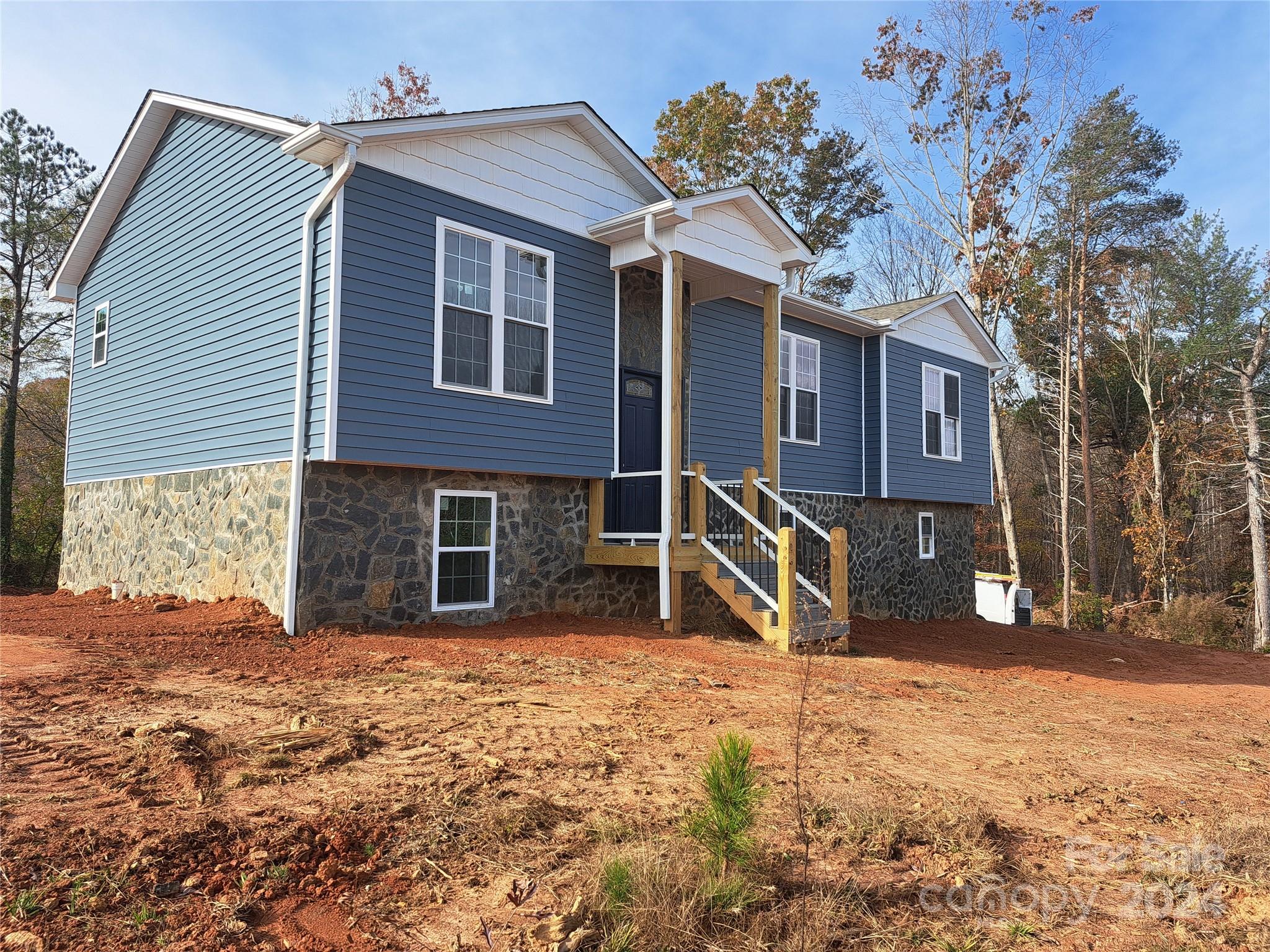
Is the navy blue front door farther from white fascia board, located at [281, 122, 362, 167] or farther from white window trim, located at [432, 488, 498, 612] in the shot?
white fascia board, located at [281, 122, 362, 167]

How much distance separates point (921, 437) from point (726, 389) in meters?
5.41

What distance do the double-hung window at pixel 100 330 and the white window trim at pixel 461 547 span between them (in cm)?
694

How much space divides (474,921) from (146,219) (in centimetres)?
1187

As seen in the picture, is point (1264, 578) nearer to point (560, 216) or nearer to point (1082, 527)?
point (1082, 527)

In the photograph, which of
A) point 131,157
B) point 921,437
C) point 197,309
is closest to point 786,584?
point 197,309

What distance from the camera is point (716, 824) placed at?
3227 mm

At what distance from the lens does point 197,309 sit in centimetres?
1036

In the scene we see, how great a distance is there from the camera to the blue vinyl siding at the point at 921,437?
15.8 m

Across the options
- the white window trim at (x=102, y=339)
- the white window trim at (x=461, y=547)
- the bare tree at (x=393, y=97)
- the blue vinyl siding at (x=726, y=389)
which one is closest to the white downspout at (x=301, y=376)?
the white window trim at (x=461, y=547)

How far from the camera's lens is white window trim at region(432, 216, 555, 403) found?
897 cm


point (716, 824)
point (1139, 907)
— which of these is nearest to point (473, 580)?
point (716, 824)

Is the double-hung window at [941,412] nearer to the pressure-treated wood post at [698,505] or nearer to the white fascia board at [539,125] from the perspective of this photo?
the white fascia board at [539,125]

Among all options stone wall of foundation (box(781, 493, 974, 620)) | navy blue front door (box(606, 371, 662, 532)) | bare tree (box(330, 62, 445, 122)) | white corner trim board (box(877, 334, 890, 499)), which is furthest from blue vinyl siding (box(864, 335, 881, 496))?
bare tree (box(330, 62, 445, 122))

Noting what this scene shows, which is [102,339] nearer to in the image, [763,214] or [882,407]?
[763,214]
